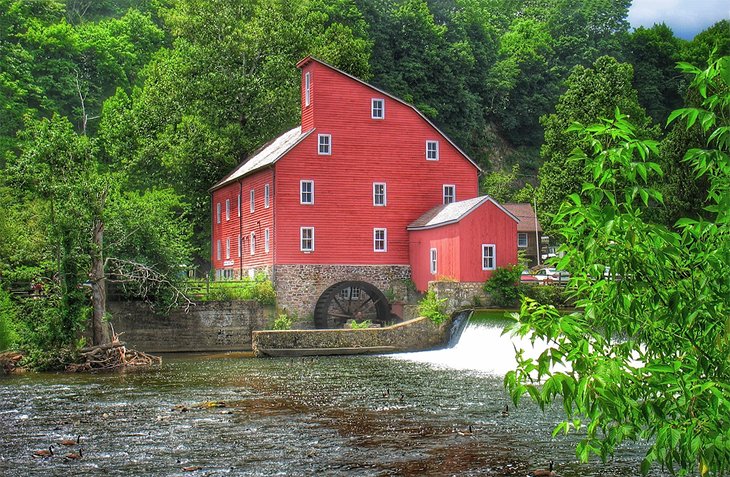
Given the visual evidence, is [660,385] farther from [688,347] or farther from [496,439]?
[496,439]

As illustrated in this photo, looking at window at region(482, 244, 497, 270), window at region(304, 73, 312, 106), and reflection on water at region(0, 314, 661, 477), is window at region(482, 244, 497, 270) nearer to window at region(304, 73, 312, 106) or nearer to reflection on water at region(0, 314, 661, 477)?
reflection on water at region(0, 314, 661, 477)

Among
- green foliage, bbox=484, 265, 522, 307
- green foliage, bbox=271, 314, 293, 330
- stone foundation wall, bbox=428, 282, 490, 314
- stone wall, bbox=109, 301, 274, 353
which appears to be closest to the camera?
stone foundation wall, bbox=428, 282, 490, 314

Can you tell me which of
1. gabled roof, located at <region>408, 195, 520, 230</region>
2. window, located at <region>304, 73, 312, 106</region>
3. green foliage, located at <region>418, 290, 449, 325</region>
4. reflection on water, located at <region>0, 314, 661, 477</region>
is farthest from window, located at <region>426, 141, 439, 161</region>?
reflection on water, located at <region>0, 314, 661, 477</region>

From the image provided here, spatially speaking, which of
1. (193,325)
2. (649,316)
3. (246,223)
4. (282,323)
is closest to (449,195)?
(246,223)

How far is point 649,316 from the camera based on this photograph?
7.40 metres

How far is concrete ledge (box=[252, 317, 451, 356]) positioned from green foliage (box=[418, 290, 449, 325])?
22 cm

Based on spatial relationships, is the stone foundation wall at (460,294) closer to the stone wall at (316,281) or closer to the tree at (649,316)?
the stone wall at (316,281)

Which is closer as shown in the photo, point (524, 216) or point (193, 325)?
point (193, 325)

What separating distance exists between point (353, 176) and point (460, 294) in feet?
27.4

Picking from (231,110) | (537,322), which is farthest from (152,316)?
(537,322)

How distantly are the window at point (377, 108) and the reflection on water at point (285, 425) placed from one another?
17216mm

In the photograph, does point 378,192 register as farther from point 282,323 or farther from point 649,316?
point 649,316

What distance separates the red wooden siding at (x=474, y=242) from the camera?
39281mm

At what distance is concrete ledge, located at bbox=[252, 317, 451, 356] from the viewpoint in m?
35.3
